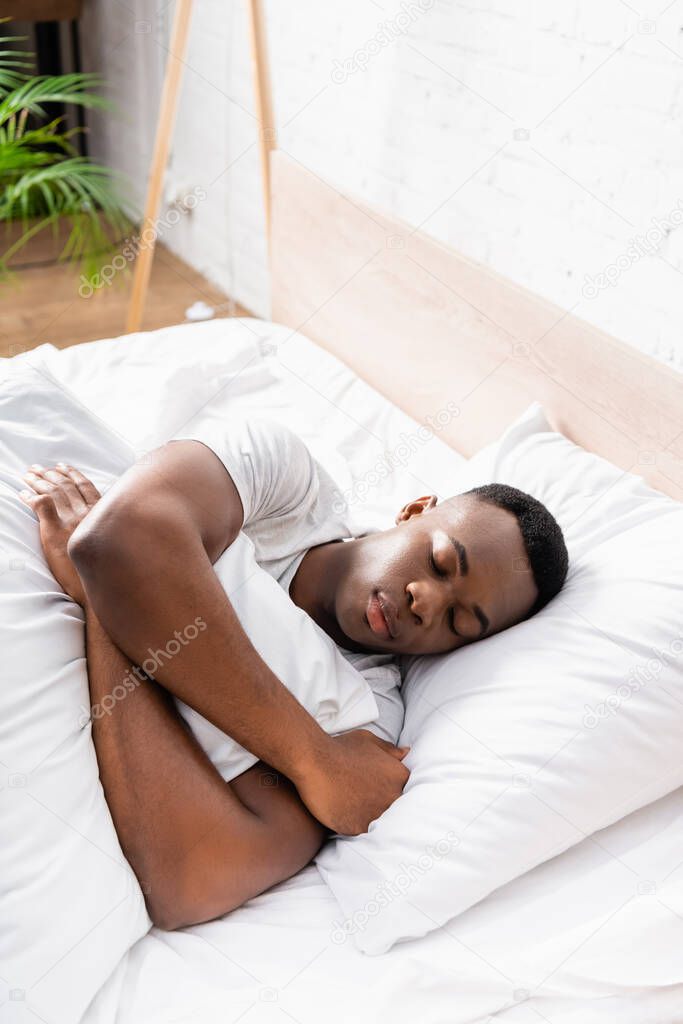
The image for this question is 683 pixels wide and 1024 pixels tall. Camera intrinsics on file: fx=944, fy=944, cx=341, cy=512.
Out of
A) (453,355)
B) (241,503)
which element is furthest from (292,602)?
(453,355)

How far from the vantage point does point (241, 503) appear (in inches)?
45.3

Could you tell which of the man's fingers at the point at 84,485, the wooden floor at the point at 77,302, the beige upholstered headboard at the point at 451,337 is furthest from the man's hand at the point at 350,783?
the wooden floor at the point at 77,302

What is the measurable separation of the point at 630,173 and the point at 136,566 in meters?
1.13

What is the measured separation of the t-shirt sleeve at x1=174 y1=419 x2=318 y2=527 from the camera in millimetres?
1167

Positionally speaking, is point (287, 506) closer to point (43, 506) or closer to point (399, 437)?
point (43, 506)

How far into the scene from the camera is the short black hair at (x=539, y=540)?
3.99ft

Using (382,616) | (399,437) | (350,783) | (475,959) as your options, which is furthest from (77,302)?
(475,959)

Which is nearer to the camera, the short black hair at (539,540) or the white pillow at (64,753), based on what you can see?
the white pillow at (64,753)

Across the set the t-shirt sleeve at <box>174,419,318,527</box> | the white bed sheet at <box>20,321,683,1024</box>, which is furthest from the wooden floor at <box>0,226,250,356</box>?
the white bed sheet at <box>20,321,683,1024</box>

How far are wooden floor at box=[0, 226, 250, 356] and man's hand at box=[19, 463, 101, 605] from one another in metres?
2.02

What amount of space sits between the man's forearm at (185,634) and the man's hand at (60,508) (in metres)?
0.08

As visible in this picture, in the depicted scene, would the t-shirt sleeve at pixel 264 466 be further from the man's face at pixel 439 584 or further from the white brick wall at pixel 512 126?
the white brick wall at pixel 512 126

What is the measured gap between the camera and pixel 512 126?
6.13 ft

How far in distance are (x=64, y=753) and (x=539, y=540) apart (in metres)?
0.63
